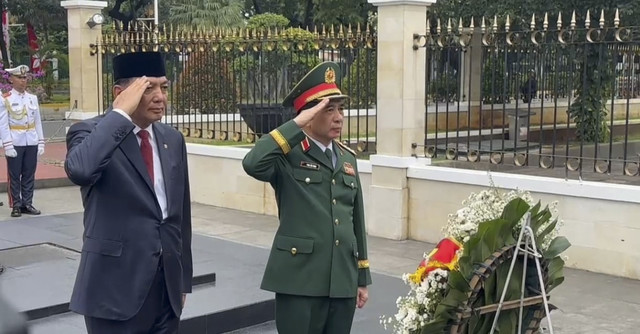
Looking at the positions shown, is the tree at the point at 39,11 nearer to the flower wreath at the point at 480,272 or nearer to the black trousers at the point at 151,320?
the black trousers at the point at 151,320

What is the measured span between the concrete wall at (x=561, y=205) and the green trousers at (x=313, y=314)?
4.49 m

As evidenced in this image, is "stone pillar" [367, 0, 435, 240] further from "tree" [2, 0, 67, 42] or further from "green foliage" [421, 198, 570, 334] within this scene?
"tree" [2, 0, 67, 42]

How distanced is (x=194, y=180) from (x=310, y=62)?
7.98 feet

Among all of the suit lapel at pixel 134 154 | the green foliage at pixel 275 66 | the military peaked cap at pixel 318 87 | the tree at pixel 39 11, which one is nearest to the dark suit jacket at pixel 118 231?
the suit lapel at pixel 134 154

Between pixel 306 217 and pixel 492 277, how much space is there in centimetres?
91

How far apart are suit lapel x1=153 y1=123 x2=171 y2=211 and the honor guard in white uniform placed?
7121mm

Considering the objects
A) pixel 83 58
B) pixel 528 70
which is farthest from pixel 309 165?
pixel 83 58

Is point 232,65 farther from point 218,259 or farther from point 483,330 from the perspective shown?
point 483,330

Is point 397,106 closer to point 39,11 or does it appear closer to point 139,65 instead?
point 139,65

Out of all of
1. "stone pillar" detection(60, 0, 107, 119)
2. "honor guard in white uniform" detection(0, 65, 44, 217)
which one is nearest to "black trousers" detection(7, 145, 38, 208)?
"honor guard in white uniform" detection(0, 65, 44, 217)

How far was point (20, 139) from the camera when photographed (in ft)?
33.9

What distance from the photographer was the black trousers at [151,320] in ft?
11.2

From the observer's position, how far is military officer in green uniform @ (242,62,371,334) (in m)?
3.77

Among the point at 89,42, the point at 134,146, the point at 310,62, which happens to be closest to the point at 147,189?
the point at 134,146
